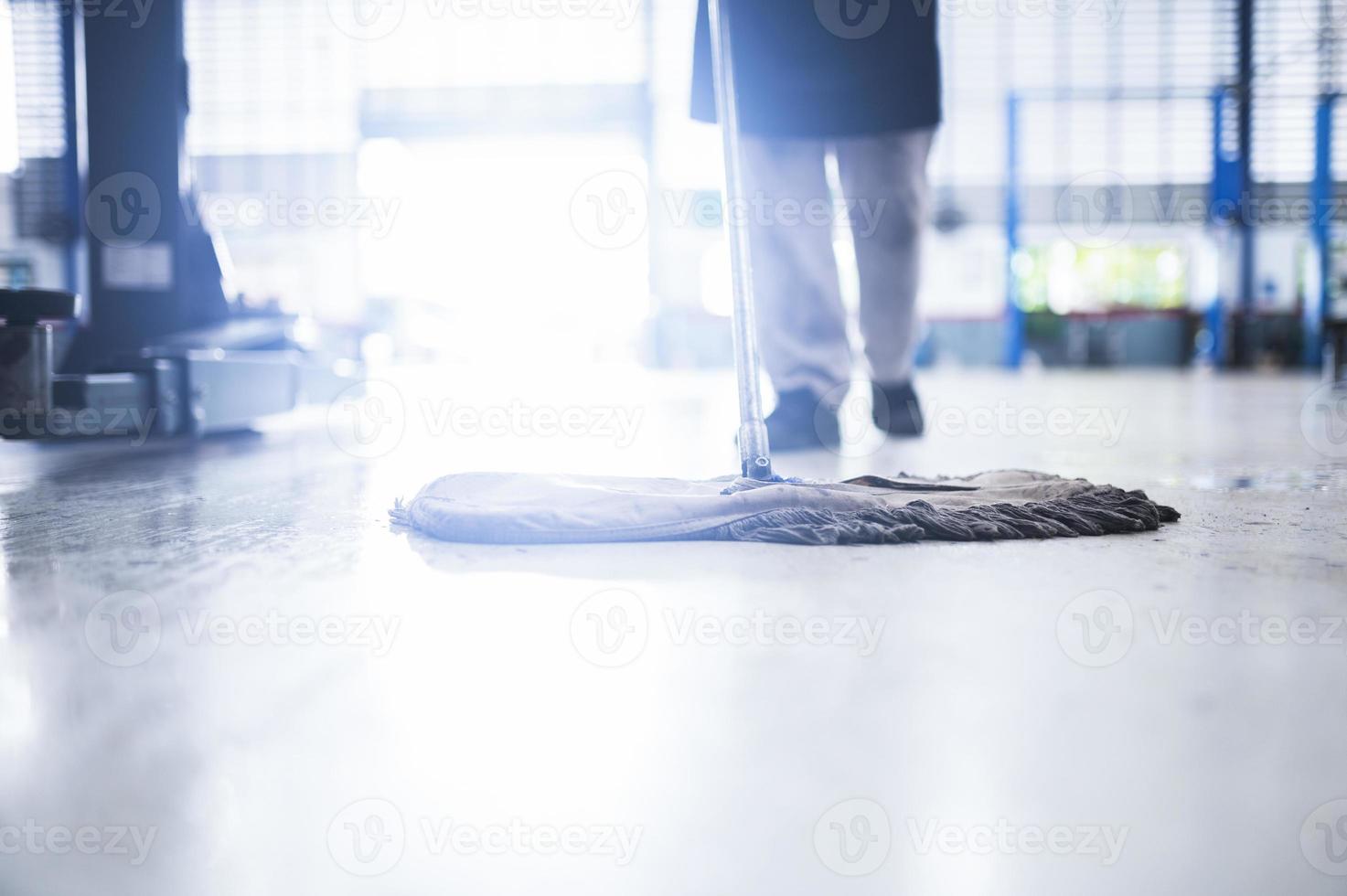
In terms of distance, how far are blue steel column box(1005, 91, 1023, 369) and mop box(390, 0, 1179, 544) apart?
812 centimetres

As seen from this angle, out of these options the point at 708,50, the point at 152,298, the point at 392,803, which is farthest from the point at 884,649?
the point at 152,298

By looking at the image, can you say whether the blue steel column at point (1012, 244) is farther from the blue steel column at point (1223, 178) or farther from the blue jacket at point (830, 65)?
the blue jacket at point (830, 65)

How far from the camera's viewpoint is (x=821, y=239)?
1.79 m

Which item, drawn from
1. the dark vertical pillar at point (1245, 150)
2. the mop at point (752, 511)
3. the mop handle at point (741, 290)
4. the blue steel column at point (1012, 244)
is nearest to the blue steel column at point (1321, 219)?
the dark vertical pillar at point (1245, 150)

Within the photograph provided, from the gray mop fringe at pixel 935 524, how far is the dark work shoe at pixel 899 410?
3.50 ft

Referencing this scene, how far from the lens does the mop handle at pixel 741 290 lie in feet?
3.23

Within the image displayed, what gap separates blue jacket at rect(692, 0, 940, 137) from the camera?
1734 millimetres

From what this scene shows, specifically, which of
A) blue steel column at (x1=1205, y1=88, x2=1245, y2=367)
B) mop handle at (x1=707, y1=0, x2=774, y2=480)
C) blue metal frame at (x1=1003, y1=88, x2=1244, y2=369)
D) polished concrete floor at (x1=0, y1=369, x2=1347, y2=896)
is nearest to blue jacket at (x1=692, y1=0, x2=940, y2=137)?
mop handle at (x1=707, y1=0, x2=774, y2=480)

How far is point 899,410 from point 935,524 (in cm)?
116

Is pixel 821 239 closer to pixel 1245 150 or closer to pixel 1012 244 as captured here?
pixel 1012 244

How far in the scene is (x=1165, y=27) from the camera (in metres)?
9.52

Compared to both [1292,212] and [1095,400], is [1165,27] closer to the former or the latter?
[1292,212]

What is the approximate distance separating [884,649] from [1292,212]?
457 inches

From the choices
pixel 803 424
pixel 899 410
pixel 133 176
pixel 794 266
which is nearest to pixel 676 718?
pixel 803 424
